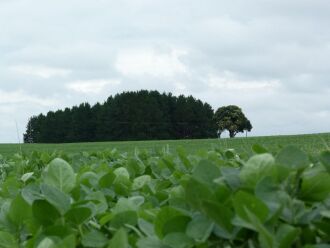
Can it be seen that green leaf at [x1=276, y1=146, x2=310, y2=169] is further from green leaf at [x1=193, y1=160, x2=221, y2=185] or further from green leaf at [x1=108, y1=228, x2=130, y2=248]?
green leaf at [x1=108, y1=228, x2=130, y2=248]

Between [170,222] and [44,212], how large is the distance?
11.8 inches

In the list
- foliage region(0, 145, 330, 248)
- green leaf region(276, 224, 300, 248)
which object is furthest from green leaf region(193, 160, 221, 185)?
green leaf region(276, 224, 300, 248)

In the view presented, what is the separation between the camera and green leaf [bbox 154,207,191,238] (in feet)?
3.05

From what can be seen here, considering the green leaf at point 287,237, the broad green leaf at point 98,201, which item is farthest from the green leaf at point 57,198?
the green leaf at point 287,237

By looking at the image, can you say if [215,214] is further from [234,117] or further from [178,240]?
[234,117]

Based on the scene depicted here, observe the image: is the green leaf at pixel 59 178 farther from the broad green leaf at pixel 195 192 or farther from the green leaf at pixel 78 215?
the broad green leaf at pixel 195 192

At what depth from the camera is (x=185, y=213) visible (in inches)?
38.6

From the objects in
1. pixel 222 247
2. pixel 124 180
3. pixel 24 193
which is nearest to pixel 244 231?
pixel 222 247

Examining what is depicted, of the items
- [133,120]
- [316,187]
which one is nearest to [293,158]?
[316,187]

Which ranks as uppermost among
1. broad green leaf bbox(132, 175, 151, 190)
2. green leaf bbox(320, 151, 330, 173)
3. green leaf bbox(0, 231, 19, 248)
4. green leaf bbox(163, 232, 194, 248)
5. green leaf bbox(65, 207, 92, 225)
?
green leaf bbox(320, 151, 330, 173)

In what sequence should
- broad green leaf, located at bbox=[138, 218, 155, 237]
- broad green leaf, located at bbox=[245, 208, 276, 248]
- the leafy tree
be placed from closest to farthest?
broad green leaf, located at bbox=[245, 208, 276, 248]
broad green leaf, located at bbox=[138, 218, 155, 237]
the leafy tree

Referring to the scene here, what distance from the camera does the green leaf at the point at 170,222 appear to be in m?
0.93

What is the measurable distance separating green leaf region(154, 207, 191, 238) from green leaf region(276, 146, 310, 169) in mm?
205

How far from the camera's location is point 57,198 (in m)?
1.08
